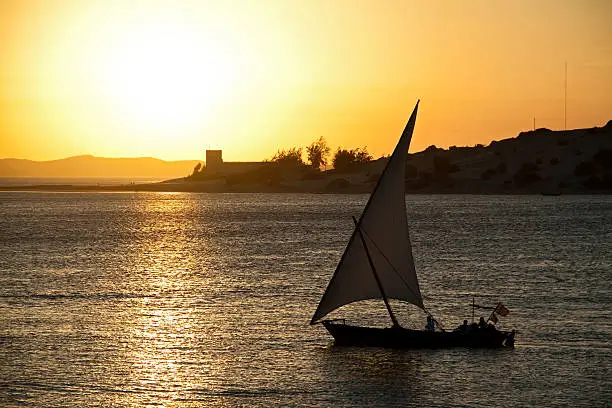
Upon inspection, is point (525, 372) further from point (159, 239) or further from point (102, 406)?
point (159, 239)

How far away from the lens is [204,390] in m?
46.9

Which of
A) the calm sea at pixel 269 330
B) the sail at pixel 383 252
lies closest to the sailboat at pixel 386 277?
the sail at pixel 383 252

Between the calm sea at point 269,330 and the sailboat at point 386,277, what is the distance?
0.87 meters

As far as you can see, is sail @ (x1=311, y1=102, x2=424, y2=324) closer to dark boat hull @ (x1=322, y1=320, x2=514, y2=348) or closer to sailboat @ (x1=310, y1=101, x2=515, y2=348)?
sailboat @ (x1=310, y1=101, x2=515, y2=348)

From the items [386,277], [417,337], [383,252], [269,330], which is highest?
[383,252]

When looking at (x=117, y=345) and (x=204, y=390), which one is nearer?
(x=204, y=390)

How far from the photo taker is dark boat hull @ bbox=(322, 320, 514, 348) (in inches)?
2127

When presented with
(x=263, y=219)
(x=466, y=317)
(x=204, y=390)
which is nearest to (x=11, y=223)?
(x=263, y=219)

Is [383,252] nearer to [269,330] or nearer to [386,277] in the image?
[386,277]

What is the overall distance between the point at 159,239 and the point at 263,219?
147 ft

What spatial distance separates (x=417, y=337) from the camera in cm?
5397

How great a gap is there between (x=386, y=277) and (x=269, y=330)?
862 centimetres

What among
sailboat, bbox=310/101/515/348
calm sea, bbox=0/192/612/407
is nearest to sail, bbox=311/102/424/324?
sailboat, bbox=310/101/515/348

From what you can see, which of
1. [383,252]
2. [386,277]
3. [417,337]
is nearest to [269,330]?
[386,277]
